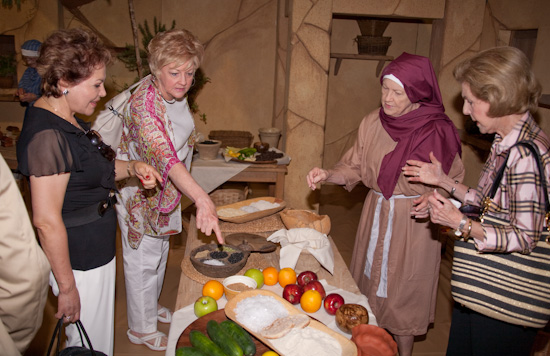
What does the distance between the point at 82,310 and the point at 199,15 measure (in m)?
4.81

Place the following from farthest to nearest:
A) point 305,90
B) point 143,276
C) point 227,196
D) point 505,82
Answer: point 305,90 → point 227,196 → point 143,276 → point 505,82

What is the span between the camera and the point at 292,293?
1.96 m

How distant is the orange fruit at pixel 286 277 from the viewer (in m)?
2.08

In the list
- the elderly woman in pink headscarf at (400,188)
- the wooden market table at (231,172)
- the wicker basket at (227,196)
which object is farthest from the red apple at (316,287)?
the wooden market table at (231,172)

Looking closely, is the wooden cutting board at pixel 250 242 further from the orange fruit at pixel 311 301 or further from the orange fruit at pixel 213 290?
the orange fruit at pixel 311 301

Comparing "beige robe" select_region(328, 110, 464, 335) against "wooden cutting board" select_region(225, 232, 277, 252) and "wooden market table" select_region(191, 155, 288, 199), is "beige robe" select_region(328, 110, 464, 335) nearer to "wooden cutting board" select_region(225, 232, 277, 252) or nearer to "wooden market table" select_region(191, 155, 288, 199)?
"wooden cutting board" select_region(225, 232, 277, 252)

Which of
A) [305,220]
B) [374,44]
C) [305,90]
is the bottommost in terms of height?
[305,220]

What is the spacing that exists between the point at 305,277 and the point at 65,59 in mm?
1452

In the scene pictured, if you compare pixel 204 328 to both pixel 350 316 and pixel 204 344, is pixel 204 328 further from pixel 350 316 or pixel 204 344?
pixel 350 316

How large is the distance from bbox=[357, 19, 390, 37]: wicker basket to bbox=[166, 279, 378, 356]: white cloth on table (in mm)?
4425

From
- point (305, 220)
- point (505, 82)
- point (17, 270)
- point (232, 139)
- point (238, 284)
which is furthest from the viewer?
point (232, 139)

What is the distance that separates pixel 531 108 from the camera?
1.91 m

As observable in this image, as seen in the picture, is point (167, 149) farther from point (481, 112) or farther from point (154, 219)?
point (481, 112)

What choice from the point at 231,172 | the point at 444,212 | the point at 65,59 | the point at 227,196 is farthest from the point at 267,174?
the point at 65,59
